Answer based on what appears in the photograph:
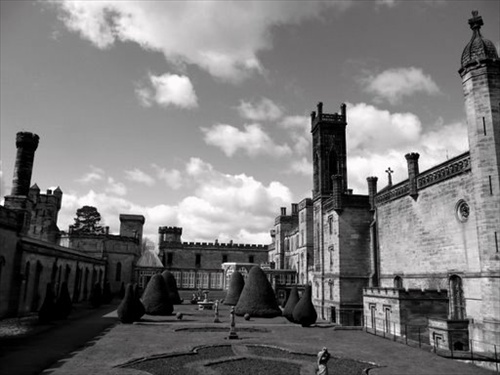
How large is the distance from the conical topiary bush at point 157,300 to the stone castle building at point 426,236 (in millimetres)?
15551

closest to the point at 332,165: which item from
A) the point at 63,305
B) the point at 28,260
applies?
the point at 63,305

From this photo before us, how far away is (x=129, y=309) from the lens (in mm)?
28953

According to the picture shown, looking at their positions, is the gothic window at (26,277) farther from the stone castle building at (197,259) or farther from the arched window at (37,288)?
the stone castle building at (197,259)

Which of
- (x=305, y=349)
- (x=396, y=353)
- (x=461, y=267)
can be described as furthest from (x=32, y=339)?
(x=461, y=267)

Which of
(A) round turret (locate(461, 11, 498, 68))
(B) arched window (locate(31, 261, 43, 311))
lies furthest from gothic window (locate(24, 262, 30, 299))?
(A) round turret (locate(461, 11, 498, 68))

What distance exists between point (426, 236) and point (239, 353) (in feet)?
52.7

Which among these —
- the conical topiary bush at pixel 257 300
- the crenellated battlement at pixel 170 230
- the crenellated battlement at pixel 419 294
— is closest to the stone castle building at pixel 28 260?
the conical topiary bush at pixel 257 300

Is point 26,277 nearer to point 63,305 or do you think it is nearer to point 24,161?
point 63,305

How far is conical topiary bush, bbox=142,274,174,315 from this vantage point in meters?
35.5

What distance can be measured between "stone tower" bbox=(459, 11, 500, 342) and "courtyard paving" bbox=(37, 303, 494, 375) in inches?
130

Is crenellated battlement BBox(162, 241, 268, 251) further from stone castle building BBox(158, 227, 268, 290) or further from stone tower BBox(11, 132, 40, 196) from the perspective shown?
stone tower BBox(11, 132, 40, 196)

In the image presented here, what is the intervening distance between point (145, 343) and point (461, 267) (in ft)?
60.6

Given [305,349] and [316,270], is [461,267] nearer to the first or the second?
[305,349]

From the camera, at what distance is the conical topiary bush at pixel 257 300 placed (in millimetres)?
35594
